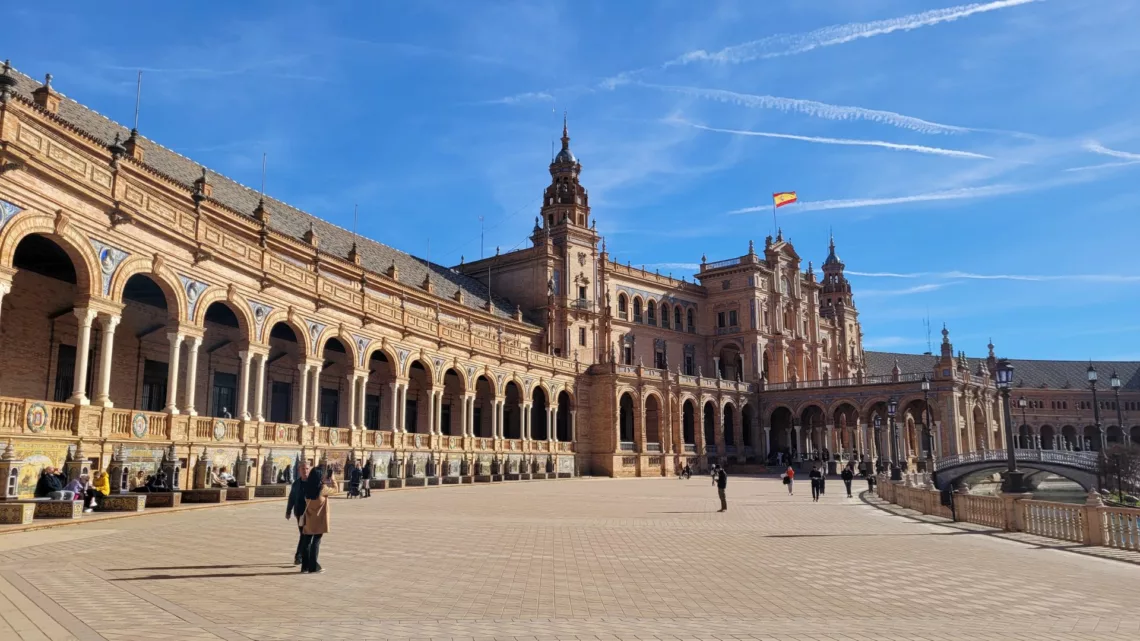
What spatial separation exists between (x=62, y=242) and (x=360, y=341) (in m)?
15.5

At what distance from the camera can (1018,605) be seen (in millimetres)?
9375

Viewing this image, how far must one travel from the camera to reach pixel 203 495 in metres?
21.4

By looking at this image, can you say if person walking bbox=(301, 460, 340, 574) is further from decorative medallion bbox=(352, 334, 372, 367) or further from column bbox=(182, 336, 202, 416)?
decorative medallion bbox=(352, 334, 372, 367)

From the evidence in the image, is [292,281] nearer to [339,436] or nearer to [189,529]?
[339,436]

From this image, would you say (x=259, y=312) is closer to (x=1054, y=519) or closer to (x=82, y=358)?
(x=82, y=358)

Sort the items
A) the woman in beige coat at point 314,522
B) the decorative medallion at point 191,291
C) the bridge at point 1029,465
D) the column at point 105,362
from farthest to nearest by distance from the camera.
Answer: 1. the bridge at point 1029,465
2. the decorative medallion at point 191,291
3. the column at point 105,362
4. the woman in beige coat at point 314,522

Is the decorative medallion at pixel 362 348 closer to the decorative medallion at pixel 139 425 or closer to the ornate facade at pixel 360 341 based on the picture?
the ornate facade at pixel 360 341

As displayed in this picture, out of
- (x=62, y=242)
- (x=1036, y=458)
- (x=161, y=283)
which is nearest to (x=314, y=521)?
(x=62, y=242)

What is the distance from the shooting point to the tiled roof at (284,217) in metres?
31.1

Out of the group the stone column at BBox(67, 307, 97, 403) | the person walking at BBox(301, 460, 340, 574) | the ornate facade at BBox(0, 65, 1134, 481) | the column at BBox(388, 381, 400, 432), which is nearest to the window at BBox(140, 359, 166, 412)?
the ornate facade at BBox(0, 65, 1134, 481)

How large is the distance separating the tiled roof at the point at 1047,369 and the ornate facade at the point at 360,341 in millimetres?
30804

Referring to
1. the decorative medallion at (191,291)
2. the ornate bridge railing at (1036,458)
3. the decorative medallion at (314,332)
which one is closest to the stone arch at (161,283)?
the decorative medallion at (191,291)

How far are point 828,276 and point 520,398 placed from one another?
7037cm

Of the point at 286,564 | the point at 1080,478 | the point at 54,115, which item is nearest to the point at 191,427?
the point at 54,115
